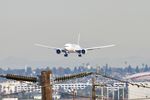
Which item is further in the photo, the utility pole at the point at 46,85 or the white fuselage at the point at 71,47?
the white fuselage at the point at 71,47

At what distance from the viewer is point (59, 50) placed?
157125 mm

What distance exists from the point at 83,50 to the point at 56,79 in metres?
126

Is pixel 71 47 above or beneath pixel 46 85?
above

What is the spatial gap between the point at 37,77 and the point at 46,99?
986mm

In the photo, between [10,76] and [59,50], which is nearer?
[10,76]

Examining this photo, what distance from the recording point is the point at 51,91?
108ft

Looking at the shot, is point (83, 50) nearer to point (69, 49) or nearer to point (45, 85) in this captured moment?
point (69, 49)

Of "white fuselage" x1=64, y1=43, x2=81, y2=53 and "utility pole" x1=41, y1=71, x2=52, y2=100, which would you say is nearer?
"utility pole" x1=41, y1=71, x2=52, y2=100

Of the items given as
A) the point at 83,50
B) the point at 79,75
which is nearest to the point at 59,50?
the point at 83,50

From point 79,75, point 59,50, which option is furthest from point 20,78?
point 59,50

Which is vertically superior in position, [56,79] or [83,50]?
[83,50]

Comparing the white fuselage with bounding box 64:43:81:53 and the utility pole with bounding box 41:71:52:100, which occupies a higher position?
the white fuselage with bounding box 64:43:81:53

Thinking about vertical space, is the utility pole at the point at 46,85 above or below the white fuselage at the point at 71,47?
below

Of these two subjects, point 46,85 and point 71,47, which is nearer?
point 46,85
